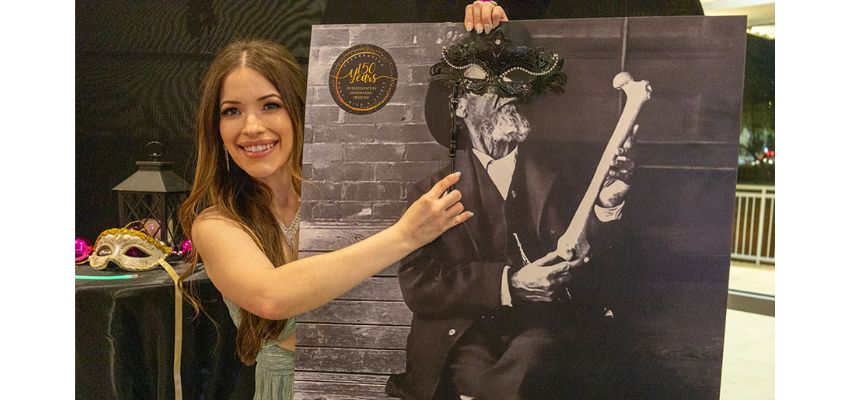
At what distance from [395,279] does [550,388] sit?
14.8 inches

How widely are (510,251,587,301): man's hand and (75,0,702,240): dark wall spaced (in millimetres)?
837

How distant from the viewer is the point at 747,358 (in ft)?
9.23

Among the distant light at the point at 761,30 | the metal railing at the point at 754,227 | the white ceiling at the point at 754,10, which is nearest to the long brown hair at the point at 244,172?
the white ceiling at the point at 754,10

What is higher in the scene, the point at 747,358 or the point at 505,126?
the point at 505,126

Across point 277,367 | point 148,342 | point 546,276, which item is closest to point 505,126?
point 546,276

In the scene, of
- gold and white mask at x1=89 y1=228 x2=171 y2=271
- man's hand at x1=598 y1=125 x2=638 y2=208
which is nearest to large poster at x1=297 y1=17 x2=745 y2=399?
man's hand at x1=598 y1=125 x2=638 y2=208

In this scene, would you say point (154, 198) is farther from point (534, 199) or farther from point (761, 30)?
point (761, 30)

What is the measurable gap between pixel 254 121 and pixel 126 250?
25.3 inches

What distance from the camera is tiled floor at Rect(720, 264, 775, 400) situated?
2553mm

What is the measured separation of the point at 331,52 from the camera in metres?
1.27

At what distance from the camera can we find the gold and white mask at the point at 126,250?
168 centimetres

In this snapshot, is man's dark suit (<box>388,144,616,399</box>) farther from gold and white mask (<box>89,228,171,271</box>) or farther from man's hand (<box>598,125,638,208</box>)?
gold and white mask (<box>89,228,171,271</box>)
